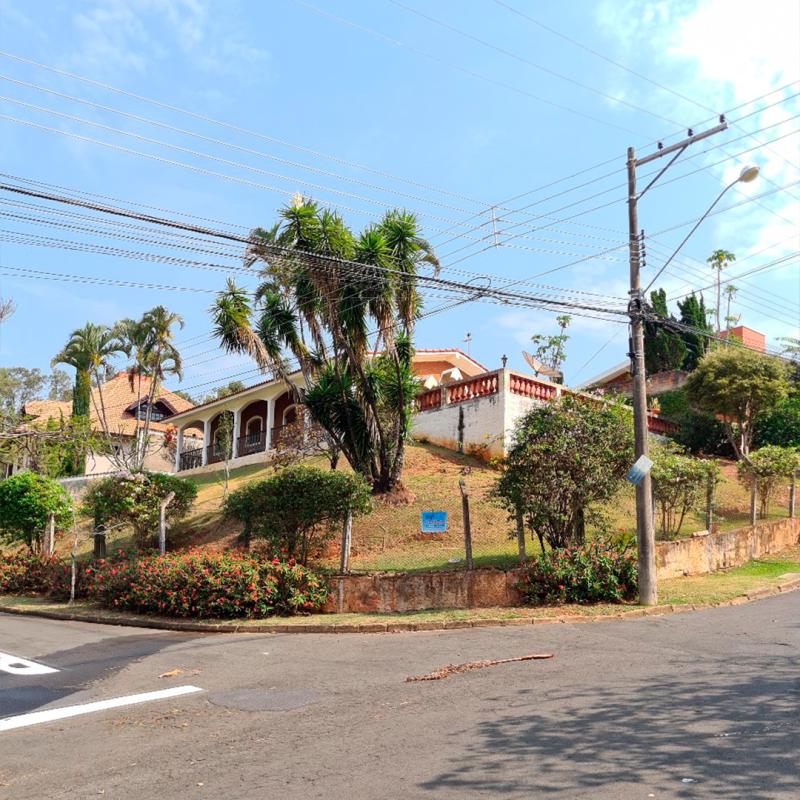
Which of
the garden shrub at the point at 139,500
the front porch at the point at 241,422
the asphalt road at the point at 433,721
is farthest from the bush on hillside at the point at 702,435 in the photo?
the asphalt road at the point at 433,721

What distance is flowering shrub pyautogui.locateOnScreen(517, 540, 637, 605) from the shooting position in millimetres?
13758

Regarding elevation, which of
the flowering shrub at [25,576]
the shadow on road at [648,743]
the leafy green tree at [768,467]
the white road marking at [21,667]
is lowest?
the white road marking at [21,667]

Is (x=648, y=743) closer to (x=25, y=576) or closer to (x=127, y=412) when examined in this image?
(x=25, y=576)

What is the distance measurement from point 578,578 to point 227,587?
628 cm

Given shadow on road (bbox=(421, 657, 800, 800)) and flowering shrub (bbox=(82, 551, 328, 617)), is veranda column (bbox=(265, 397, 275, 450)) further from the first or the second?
shadow on road (bbox=(421, 657, 800, 800))

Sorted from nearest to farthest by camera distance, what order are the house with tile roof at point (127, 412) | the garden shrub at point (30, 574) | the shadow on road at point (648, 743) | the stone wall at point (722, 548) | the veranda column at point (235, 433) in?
the shadow on road at point (648, 743) → the stone wall at point (722, 548) → the garden shrub at point (30, 574) → the veranda column at point (235, 433) → the house with tile roof at point (127, 412)

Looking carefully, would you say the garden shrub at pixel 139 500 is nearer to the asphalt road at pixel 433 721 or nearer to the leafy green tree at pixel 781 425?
the asphalt road at pixel 433 721

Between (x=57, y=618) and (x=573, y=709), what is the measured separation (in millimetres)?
13022

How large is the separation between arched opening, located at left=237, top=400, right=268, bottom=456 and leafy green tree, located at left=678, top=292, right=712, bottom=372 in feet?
71.9

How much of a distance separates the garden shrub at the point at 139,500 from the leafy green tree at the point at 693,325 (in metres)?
29.0

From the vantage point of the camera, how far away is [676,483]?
17.7 metres

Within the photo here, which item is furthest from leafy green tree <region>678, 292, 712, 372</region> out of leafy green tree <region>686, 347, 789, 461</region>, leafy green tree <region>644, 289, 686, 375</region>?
leafy green tree <region>686, 347, 789, 461</region>

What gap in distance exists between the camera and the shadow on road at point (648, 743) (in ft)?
16.6

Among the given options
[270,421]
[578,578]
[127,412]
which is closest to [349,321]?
[578,578]
